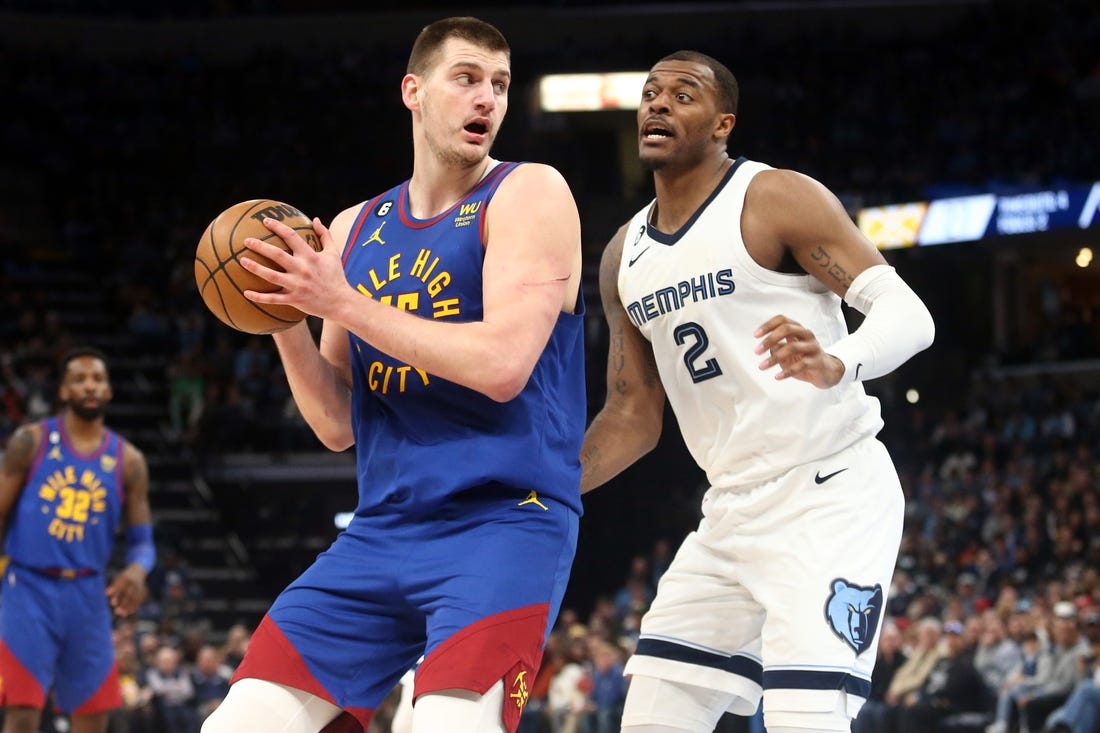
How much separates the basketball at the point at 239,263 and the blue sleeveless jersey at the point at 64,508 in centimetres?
486

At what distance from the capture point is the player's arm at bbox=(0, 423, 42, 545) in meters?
7.79

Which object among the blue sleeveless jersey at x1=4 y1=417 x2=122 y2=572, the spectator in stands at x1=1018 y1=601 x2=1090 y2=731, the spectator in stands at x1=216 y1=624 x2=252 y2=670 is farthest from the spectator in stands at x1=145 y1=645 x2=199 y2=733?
the spectator in stands at x1=1018 y1=601 x2=1090 y2=731

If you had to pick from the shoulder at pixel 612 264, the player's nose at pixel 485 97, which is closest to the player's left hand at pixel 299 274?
the player's nose at pixel 485 97

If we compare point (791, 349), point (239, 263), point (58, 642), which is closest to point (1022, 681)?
point (58, 642)

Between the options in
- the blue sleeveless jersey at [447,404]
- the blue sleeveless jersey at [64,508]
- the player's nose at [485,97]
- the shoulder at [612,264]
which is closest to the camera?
the blue sleeveless jersey at [447,404]

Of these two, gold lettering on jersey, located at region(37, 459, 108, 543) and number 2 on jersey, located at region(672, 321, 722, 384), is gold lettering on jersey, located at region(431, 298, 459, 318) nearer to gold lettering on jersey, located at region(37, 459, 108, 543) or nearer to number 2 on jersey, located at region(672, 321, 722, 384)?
number 2 on jersey, located at region(672, 321, 722, 384)

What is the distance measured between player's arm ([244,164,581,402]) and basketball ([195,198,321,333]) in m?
0.07

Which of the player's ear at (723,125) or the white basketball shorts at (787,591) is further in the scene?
the player's ear at (723,125)

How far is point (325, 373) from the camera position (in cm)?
371

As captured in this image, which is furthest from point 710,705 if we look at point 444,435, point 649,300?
point 444,435

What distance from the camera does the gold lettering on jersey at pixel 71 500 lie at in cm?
780

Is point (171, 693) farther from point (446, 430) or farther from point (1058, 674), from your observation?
point (446, 430)

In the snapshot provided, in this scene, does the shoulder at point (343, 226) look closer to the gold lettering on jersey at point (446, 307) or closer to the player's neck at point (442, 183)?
the player's neck at point (442, 183)

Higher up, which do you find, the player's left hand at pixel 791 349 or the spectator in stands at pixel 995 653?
the player's left hand at pixel 791 349
